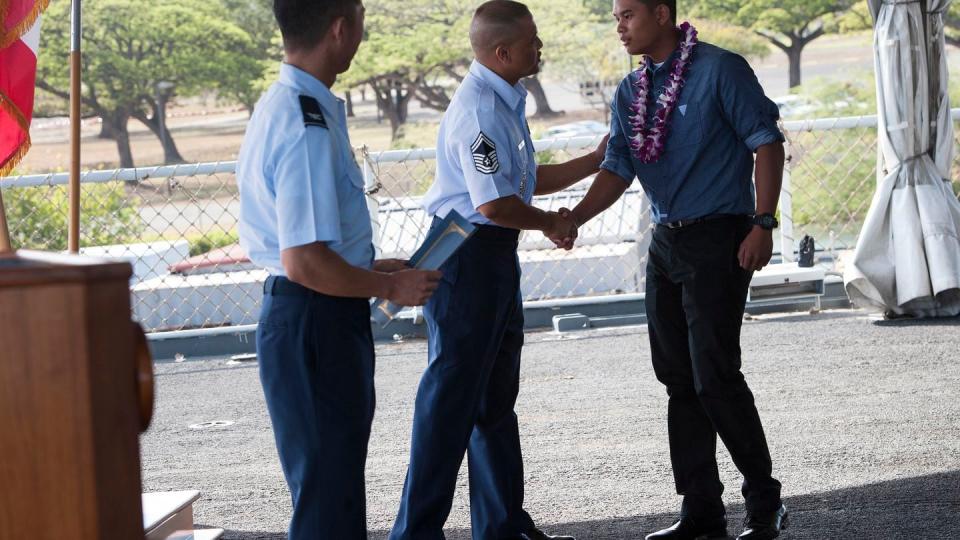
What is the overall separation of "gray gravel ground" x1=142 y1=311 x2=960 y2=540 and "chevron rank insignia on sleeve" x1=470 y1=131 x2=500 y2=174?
115 cm

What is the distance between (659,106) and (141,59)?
90.6 ft

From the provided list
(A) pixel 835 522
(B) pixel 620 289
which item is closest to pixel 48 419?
(A) pixel 835 522

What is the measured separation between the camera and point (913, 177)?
6.58m

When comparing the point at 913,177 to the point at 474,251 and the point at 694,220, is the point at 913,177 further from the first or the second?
the point at 474,251

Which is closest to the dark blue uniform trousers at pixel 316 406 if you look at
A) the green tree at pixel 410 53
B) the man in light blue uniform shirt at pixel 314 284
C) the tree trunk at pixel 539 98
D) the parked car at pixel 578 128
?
the man in light blue uniform shirt at pixel 314 284

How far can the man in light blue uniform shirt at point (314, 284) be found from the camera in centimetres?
230

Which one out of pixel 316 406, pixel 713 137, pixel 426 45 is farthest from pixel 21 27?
pixel 426 45

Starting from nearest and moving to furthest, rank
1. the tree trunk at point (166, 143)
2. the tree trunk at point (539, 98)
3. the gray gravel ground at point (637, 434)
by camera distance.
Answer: the gray gravel ground at point (637, 434) < the tree trunk at point (166, 143) < the tree trunk at point (539, 98)

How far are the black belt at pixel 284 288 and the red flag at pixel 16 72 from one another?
1412mm

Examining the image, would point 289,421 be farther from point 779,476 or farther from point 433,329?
point 779,476

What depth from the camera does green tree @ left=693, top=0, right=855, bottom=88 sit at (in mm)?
28578

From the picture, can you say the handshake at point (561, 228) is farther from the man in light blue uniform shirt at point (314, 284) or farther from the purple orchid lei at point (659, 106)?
the man in light blue uniform shirt at point (314, 284)

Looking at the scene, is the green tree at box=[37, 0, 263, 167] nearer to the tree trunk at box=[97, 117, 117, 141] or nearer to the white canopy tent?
the tree trunk at box=[97, 117, 117, 141]

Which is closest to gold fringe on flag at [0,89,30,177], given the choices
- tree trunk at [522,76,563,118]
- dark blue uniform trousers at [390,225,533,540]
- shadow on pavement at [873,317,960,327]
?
dark blue uniform trousers at [390,225,533,540]
